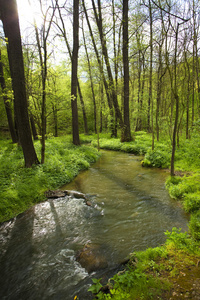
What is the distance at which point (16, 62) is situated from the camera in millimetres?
6461

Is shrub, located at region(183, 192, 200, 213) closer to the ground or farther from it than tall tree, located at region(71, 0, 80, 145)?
closer to the ground

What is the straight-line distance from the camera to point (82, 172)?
878cm

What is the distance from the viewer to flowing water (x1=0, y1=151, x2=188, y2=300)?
2.84 meters

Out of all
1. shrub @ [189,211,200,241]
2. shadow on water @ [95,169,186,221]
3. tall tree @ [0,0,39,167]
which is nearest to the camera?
shrub @ [189,211,200,241]

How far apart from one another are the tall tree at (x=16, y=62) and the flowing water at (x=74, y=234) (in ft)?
10.9

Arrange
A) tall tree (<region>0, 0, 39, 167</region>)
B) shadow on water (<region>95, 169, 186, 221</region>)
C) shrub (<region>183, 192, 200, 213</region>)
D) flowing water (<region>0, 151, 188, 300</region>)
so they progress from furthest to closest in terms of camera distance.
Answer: tall tree (<region>0, 0, 39, 167</region>) → shadow on water (<region>95, 169, 186, 221</region>) → shrub (<region>183, 192, 200, 213</region>) → flowing water (<region>0, 151, 188, 300</region>)

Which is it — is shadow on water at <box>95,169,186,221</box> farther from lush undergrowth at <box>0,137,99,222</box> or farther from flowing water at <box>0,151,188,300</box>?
lush undergrowth at <box>0,137,99,222</box>

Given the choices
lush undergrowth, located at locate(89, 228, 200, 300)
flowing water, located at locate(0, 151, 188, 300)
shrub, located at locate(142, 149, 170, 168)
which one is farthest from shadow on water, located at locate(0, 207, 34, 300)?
shrub, located at locate(142, 149, 170, 168)

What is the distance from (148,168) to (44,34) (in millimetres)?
7893

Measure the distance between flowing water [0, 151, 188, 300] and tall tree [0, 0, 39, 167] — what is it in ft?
10.9

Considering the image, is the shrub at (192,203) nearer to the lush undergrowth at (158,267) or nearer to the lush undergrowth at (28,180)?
the lush undergrowth at (158,267)

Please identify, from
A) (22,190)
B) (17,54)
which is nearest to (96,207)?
(22,190)

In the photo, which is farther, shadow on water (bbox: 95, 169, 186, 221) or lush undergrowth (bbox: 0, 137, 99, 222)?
lush undergrowth (bbox: 0, 137, 99, 222)

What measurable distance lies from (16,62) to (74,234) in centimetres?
671
